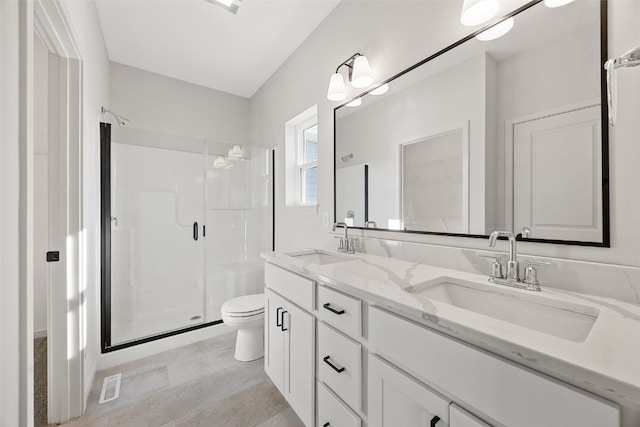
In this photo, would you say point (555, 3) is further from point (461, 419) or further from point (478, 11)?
point (461, 419)

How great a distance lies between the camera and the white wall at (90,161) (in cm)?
151

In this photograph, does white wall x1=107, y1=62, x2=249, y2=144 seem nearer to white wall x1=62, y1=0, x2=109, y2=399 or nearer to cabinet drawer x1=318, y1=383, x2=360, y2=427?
white wall x1=62, y1=0, x2=109, y2=399

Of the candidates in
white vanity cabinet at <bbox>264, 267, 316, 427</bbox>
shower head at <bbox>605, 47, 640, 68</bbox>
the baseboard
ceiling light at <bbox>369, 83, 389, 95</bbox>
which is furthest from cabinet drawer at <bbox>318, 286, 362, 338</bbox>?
the baseboard

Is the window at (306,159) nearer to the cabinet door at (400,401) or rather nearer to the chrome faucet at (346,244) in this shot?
the chrome faucet at (346,244)

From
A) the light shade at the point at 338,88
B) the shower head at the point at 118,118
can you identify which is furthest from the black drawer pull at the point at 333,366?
the shower head at the point at 118,118

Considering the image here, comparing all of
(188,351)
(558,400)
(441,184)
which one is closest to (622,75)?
(441,184)

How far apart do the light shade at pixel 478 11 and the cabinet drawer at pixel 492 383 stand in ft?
4.00

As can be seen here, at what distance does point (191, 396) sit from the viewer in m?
1.62

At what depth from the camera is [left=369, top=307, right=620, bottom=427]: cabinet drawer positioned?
473 mm

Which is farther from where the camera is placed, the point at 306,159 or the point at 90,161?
the point at 306,159

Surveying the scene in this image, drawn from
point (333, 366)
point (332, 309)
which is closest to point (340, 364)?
point (333, 366)

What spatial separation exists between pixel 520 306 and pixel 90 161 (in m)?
2.40

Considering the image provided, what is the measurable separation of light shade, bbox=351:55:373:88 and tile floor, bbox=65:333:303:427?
1995 millimetres

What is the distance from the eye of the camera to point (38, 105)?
230cm
